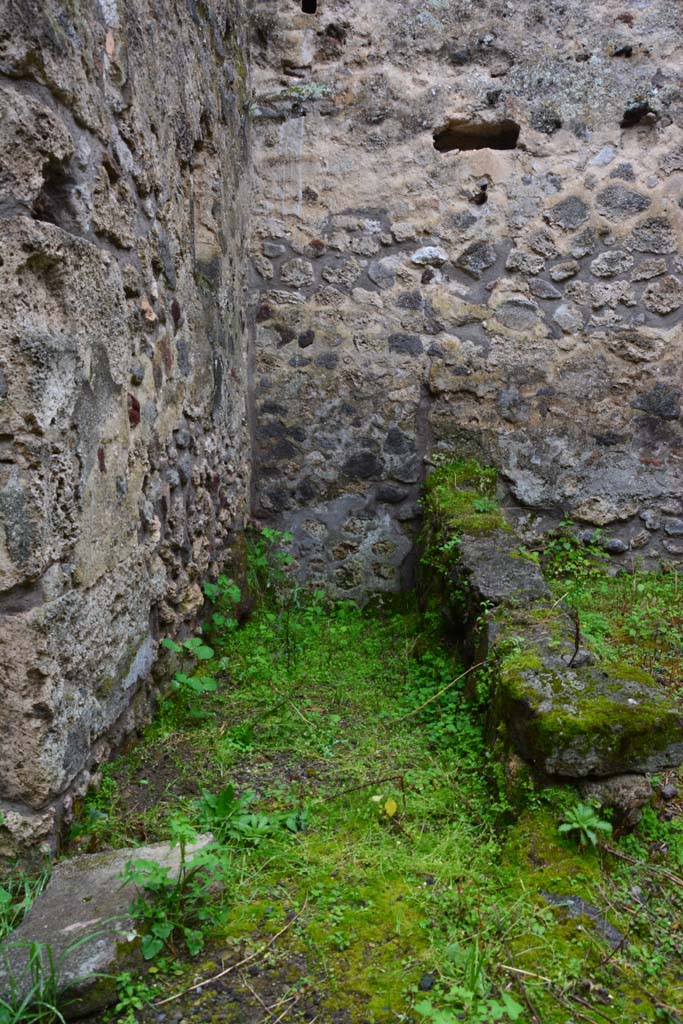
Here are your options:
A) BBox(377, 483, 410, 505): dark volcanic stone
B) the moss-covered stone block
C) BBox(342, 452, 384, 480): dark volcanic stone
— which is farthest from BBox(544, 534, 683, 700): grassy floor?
BBox(342, 452, 384, 480): dark volcanic stone

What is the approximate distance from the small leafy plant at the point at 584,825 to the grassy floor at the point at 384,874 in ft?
0.11

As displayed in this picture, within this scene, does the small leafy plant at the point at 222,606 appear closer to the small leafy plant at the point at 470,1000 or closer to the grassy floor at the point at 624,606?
the grassy floor at the point at 624,606

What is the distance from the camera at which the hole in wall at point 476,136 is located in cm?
418

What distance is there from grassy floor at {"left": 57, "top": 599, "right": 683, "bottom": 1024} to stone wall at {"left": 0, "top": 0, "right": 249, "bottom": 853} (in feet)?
1.04

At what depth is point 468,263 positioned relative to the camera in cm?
420

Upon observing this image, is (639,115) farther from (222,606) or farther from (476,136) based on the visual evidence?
(222,606)

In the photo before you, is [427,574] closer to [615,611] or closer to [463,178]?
[615,611]

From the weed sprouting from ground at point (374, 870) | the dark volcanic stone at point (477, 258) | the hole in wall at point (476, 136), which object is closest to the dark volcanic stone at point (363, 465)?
the dark volcanic stone at point (477, 258)

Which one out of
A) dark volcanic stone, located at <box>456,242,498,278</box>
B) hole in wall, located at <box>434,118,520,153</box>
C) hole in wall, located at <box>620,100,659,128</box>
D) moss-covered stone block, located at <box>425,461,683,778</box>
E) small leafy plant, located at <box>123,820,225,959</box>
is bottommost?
small leafy plant, located at <box>123,820,225,959</box>

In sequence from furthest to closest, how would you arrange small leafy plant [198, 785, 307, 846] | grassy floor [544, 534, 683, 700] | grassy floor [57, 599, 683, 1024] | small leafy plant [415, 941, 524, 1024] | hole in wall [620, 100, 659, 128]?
hole in wall [620, 100, 659, 128] < grassy floor [544, 534, 683, 700] < small leafy plant [198, 785, 307, 846] < grassy floor [57, 599, 683, 1024] < small leafy plant [415, 941, 524, 1024]

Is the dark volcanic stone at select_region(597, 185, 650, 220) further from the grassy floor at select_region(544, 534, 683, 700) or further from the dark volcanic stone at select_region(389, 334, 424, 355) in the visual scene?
the grassy floor at select_region(544, 534, 683, 700)

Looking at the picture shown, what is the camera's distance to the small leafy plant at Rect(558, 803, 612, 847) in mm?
Result: 1859

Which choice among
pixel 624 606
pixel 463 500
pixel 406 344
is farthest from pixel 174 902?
pixel 406 344

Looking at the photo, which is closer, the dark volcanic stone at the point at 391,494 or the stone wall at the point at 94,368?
the stone wall at the point at 94,368
